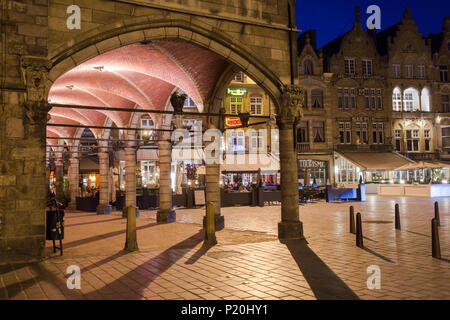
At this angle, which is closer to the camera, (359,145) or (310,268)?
(310,268)

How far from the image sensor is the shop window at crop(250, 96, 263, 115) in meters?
32.2

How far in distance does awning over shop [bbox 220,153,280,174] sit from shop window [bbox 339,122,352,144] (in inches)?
285


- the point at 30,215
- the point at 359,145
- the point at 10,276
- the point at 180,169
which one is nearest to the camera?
the point at 10,276

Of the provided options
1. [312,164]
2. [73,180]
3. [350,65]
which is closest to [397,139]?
[350,65]

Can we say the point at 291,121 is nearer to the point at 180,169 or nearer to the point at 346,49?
the point at 180,169

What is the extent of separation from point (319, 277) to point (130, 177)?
1297 cm

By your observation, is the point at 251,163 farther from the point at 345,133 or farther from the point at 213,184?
the point at 213,184

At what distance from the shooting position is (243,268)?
6.62 m

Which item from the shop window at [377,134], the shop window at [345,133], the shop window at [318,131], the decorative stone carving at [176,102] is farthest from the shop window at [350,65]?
the decorative stone carving at [176,102]

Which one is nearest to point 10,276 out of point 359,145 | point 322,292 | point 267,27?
point 322,292

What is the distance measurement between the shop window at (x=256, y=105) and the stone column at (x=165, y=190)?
17.1 m

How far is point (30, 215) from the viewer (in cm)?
759

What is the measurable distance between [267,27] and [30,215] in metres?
6.69

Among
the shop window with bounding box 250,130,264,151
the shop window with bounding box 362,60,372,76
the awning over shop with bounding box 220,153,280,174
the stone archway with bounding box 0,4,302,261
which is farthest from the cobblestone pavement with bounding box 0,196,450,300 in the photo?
the shop window with bounding box 362,60,372,76
